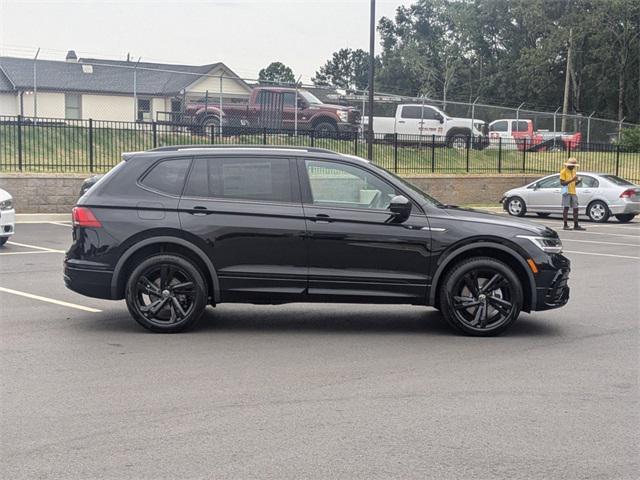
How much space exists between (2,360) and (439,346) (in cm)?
372

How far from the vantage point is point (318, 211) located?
8.34 meters

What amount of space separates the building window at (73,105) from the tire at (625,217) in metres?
29.5

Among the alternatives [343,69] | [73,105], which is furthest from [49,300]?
[343,69]

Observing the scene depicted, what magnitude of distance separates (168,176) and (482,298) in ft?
10.5

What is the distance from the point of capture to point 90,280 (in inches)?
329

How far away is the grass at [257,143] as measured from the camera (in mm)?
24578

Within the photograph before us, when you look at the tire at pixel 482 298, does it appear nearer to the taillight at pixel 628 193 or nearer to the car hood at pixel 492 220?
the car hood at pixel 492 220

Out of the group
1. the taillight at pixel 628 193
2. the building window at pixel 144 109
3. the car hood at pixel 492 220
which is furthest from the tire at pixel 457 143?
the car hood at pixel 492 220

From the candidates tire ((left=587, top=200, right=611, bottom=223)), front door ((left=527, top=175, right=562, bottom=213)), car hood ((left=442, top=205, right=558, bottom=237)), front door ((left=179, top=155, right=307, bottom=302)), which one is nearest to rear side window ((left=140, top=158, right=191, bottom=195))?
front door ((left=179, top=155, right=307, bottom=302))

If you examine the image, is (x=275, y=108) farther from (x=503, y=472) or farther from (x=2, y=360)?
(x=503, y=472)

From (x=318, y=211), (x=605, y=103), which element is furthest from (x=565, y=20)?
(x=318, y=211)

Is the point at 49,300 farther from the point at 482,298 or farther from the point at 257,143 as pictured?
the point at 257,143

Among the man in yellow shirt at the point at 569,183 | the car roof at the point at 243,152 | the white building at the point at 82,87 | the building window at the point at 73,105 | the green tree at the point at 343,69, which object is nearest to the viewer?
the car roof at the point at 243,152

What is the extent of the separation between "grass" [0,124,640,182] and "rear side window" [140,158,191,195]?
52.6 ft
